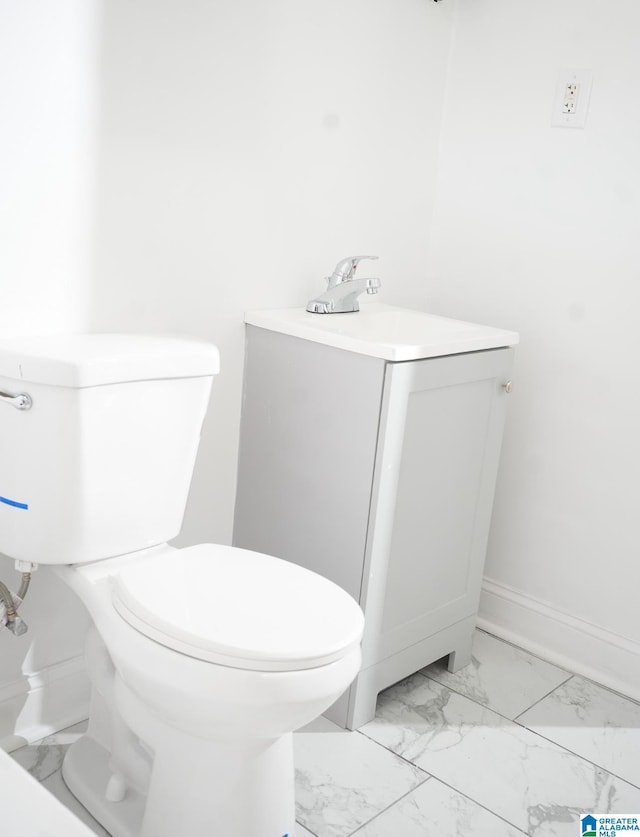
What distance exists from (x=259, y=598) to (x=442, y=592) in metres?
0.71

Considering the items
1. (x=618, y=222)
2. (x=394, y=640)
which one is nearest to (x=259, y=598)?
(x=394, y=640)

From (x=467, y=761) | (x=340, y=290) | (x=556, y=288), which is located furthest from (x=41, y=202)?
(x=467, y=761)

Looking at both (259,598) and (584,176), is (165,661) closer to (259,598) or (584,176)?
(259,598)

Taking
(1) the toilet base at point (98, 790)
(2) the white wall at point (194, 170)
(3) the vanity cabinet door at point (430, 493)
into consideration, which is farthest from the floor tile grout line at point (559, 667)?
(1) the toilet base at point (98, 790)

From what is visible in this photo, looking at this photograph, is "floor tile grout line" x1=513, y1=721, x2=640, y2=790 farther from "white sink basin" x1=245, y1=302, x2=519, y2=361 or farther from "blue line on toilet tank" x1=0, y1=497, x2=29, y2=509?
"blue line on toilet tank" x1=0, y1=497, x2=29, y2=509

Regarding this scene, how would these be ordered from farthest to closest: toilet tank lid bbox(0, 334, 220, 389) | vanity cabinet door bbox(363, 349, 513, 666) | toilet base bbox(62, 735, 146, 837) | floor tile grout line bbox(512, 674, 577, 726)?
floor tile grout line bbox(512, 674, 577, 726), vanity cabinet door bbox(363, 349, 513, 666), toilet base bbox(62, 735, 146, 837), toilet tank lid bbox(0, 334, 220, 389)

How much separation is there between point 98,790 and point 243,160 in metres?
1.18

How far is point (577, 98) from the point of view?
6.09ft

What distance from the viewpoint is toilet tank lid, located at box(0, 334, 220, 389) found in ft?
4.04

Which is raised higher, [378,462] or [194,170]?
[194,170]

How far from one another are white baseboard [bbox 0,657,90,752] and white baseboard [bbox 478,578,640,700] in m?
1.03

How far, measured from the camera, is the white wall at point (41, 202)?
131 cm

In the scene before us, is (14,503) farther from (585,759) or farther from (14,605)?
Answer: (585,759)

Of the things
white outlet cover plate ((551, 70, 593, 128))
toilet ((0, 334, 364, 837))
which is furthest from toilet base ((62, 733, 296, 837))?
white outlet cover plate ((551, 70, 593, 128))
